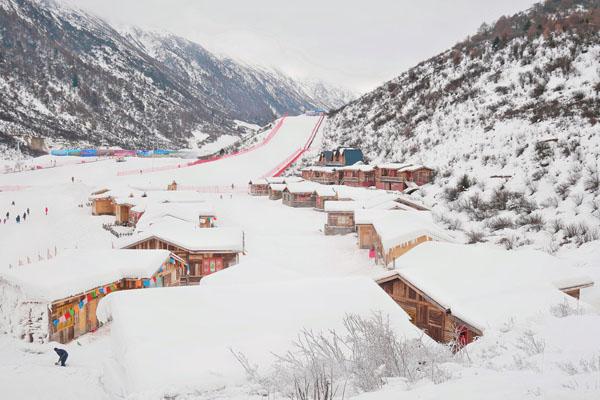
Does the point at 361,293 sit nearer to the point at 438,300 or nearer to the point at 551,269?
the point at 438,300

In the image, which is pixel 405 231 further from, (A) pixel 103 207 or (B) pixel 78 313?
(A) pixel 103 207

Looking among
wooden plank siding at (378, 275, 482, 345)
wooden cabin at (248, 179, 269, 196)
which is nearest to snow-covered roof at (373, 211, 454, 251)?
wooden plank siding at (378, 275, 482, 345)

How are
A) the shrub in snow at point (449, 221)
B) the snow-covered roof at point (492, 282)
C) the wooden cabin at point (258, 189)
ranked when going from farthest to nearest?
the wooden cabin at point (258, 189)
the shrub in snow at point (449, 221)
the snow-covered roof at point (492, 282)

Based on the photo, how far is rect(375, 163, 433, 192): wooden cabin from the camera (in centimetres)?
4203

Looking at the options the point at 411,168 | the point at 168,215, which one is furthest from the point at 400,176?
the point at 168,215

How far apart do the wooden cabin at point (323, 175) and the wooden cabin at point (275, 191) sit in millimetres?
6290

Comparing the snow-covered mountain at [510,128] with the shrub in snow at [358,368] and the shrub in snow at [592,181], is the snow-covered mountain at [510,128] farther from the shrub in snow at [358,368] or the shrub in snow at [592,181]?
the shrub in snow at [358,368]

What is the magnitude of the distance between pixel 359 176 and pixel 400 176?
7501mm

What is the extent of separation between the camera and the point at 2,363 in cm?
1289

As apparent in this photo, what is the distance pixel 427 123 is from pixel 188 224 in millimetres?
38801

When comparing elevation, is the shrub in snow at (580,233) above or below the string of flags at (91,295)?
above

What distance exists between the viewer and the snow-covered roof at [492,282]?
11.0 meters

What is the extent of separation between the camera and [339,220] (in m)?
33.7

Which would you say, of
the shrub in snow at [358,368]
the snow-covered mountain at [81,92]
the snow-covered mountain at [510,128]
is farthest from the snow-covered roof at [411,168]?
the snow-covered mountain at [81,92]
